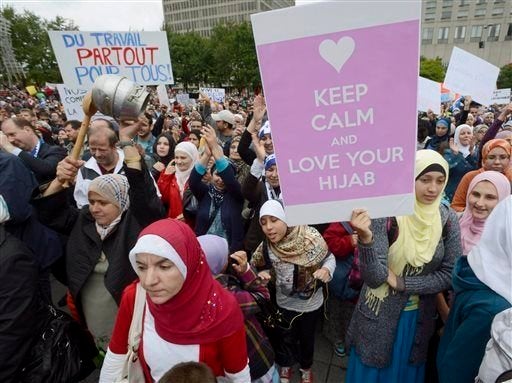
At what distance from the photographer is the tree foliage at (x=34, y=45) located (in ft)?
124

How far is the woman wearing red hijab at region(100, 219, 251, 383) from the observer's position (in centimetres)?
141

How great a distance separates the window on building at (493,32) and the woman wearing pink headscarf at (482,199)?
81.7 metres

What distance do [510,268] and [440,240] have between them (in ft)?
2.10

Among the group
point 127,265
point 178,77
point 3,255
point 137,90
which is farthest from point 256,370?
point 178,77

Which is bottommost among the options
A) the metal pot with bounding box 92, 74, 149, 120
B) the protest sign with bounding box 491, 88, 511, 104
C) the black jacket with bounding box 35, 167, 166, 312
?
the black jacket with bounding box 35, 167, 166, 312

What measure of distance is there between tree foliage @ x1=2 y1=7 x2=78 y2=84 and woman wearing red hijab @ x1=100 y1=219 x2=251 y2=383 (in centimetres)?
4306

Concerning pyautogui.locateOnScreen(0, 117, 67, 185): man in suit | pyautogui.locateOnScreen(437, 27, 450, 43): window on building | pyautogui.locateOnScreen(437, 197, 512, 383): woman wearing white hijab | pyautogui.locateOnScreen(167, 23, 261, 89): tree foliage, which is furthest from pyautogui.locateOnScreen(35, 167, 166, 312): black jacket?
pyautogui.locateOnScreen(437, 27, 450, 43): window on building

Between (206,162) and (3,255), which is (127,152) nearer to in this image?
(3,255)

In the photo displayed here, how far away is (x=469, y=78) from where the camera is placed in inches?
216

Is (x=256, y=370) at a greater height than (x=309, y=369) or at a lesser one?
greater

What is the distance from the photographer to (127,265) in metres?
2.04

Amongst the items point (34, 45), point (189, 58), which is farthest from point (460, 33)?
point (34, 45)

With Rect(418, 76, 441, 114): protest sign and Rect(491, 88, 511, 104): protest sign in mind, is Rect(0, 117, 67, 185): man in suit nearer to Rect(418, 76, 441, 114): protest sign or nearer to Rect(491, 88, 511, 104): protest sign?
Rect(418, 76, 441, 114): protest sign

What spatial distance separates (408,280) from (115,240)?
182 cm
